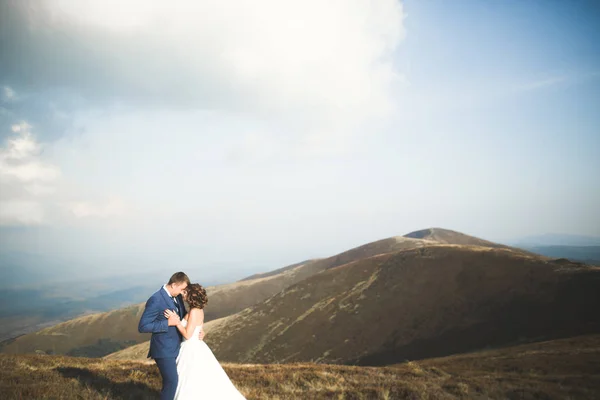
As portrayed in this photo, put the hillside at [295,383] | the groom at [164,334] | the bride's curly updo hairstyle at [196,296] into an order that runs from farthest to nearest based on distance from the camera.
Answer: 1. the hillside at [295,383]
2. the bride's curly updo hairstyle at [196,296]
3. the groom at [164,334]

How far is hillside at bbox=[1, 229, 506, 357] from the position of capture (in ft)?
246

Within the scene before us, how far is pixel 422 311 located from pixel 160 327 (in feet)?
123

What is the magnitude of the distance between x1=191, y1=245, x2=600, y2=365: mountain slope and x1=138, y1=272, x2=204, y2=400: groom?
30312 millimetres

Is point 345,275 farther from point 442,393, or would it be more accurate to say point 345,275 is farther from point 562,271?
point 442,393

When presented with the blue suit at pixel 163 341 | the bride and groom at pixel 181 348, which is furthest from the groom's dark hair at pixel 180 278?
the blue suit at pixel 163 341

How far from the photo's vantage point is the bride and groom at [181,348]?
566cm

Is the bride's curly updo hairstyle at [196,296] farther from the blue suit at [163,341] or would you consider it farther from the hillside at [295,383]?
the hillside at [295,383]

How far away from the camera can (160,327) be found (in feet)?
18.4

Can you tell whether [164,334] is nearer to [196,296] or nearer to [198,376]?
[196,296]

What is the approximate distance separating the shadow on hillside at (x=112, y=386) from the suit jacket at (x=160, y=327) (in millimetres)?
3832

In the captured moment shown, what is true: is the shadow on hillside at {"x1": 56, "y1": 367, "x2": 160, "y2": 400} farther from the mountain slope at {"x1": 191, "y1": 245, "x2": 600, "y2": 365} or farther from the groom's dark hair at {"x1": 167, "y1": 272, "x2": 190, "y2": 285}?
the mountain slope at {"x1": 191, "y1": 245, "x2": 600, "y2": 365}

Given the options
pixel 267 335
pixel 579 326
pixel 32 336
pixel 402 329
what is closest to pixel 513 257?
pixel 579 326

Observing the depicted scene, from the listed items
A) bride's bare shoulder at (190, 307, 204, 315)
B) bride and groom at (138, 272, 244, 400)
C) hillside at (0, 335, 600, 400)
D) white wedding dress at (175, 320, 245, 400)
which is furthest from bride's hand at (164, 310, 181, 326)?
hillside at (0, 335, 600, 400)

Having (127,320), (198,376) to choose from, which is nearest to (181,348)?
(198,376)
